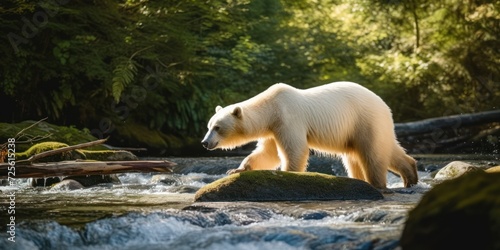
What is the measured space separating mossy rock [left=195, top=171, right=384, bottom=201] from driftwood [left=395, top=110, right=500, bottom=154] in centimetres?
927

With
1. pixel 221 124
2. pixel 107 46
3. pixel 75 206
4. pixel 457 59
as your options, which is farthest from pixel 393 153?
pixel 457 59

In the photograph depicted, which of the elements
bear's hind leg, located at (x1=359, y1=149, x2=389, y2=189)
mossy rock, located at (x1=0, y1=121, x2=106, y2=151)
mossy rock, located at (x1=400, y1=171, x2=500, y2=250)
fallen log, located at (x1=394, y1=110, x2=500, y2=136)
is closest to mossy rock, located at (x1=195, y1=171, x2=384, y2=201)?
bear's hind leg, located at (x1=359, y1=149, x2=389, y2=189)

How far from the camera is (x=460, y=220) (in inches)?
156

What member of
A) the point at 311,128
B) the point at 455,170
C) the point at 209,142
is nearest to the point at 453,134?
the point at 455,170

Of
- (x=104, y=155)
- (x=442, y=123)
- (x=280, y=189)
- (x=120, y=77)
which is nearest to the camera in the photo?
(x=280, y=189)

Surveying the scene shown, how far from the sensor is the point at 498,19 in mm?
20422

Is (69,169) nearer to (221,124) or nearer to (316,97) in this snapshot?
(221,124)

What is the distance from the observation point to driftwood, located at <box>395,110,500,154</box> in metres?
17.6

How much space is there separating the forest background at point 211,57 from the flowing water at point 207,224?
7653 mm

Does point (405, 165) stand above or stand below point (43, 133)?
below

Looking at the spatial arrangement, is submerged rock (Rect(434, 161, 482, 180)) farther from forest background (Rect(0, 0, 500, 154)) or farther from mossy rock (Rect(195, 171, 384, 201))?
forest background (Rect(0, 0, 500, 154))

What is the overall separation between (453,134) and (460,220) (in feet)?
57.0

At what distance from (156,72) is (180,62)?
0.81 metres

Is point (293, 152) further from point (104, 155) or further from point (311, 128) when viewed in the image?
point (104, 155)
